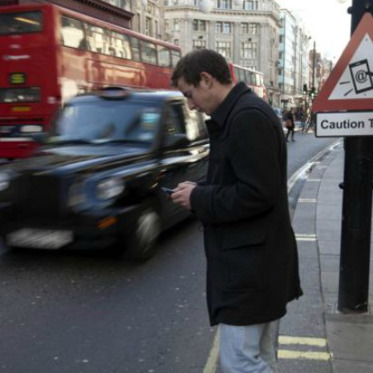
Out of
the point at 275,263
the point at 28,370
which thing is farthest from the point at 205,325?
the point at 275,263

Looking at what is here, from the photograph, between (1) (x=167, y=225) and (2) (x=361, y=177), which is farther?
(1) (x=167, y=225)

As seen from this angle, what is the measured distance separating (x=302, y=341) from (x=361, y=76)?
1.84 meters

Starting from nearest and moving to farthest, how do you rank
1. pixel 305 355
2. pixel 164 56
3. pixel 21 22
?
1. pixel 305 355
2. pixel 21 22
3. pixel 164 56

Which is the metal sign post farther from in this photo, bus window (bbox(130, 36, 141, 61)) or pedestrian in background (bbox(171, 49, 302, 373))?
bus window (bbox(130, 36, 141, 61))

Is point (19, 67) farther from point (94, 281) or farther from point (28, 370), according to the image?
point (28, 370)

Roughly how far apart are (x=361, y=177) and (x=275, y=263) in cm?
200

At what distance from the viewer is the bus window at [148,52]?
17484 mm

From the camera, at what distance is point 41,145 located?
21.8 ft

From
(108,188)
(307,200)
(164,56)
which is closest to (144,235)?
(108,188)

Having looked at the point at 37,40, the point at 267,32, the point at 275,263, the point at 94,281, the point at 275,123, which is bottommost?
the point at 94,281

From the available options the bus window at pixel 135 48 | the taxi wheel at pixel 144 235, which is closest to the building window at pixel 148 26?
the bus window at pixel 135 48

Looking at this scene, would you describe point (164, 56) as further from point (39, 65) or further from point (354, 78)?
point (354, 78)

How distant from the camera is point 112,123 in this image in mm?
6539

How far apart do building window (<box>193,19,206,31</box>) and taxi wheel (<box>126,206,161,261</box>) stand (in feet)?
333
